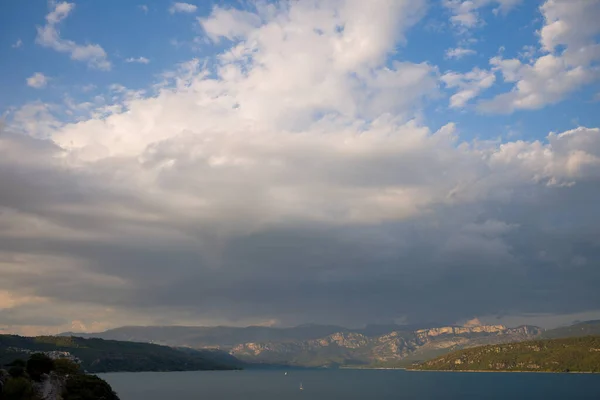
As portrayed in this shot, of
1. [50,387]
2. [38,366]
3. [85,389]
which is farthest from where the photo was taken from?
[85,389]

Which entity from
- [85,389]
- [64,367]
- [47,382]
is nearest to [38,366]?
[47,382]

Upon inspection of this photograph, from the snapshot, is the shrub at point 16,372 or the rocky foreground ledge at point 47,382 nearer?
the rocky foreground ledge at point 47,382

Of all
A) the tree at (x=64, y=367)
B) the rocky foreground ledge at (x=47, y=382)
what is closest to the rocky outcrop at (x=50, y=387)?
the rocky foreground ledge at (x=47, y=382)

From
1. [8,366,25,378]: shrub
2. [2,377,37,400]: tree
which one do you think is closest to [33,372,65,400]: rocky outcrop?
[8,366,25,378]: shrub

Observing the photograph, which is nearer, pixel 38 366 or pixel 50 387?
pixel 50 387

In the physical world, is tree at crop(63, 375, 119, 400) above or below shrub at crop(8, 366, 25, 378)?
below

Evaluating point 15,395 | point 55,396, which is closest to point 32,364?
point 55,396

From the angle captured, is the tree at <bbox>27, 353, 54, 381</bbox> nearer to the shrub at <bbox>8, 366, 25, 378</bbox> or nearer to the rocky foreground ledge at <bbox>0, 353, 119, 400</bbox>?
the rocky foreground ledge at <bbox>0, 353, 119, 400</bbox>

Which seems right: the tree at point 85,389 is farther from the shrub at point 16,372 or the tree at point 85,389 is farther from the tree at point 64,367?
the shrub at point 16,372

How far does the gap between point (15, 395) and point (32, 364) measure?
4285cm

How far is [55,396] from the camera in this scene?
464ft

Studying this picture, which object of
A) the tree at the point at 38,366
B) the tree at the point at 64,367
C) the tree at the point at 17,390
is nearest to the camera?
the tree at the point at 17,390

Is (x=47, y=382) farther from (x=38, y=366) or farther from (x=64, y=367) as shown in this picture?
(x=64, y=367)

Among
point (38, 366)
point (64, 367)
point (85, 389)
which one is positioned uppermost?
point (38, 366)
